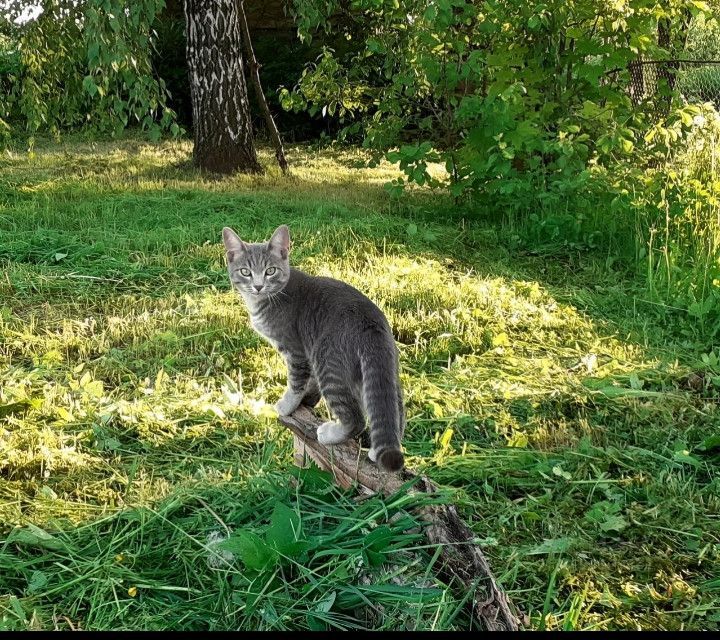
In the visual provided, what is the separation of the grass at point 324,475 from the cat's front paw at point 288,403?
19cm

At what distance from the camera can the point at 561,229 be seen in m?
7.06

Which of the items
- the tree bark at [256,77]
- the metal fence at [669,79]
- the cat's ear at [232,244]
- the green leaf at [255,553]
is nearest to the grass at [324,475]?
the green leaf at [255,553]

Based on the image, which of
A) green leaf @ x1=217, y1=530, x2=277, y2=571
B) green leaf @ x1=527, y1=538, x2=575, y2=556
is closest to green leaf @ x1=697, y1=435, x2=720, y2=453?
green leaf @ x1=527, y1=538, x2=575, y2=556

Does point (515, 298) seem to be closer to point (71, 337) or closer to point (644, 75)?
point (71, 337)

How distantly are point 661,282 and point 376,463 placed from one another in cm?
375

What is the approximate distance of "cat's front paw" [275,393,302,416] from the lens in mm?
3506

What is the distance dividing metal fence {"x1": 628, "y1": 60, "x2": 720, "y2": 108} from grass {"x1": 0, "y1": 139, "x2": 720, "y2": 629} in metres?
2.12

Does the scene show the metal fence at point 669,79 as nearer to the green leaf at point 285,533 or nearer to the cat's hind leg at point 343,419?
the cat's hind leg at point 343,419

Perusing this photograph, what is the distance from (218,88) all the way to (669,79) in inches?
207

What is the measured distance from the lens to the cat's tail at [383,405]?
8.84 feet

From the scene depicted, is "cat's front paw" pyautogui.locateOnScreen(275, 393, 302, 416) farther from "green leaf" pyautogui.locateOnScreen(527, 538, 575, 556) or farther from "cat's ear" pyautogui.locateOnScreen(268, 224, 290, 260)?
"green leaf" pyautogui.locateOnScreen(527, 538, 575, 556)

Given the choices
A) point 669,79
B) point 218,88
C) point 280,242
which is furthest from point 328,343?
point 669,79
